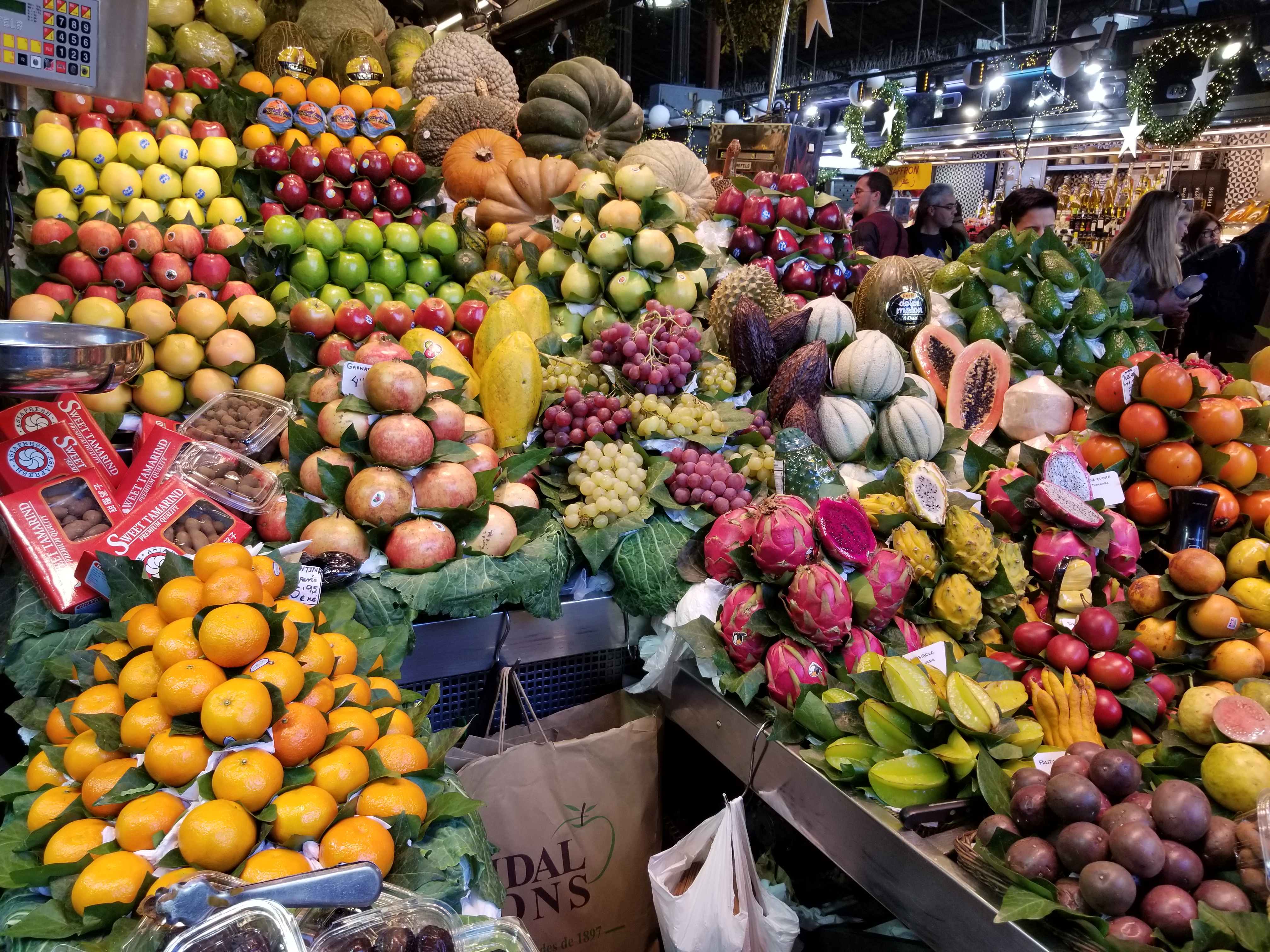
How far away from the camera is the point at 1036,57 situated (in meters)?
12.5

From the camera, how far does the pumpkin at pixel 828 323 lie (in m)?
2.63

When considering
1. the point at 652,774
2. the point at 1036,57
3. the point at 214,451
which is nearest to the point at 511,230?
the point at 214,451

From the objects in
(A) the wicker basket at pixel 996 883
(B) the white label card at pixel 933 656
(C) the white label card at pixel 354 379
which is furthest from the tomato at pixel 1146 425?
(C) the white label card at pixel 354 379

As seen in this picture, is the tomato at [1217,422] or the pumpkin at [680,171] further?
the pumpkin at [680,171]

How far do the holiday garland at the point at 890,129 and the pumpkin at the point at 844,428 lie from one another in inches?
381

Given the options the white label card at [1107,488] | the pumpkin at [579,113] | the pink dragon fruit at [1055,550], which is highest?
the pumpkin at [579,113]

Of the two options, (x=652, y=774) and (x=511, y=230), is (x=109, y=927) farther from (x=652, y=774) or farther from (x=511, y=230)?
(x=511, y=230)

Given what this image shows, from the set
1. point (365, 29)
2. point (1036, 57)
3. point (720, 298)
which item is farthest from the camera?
point (1036, 57)

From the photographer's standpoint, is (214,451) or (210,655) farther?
(214,451)

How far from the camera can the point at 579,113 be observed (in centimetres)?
404

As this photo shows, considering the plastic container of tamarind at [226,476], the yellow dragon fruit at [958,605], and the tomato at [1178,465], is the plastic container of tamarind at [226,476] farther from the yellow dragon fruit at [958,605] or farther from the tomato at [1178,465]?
the tomato at [1178,465]

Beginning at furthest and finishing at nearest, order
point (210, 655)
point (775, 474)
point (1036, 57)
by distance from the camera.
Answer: point (1036, 57)
point (775, 474)
point (210, 655)

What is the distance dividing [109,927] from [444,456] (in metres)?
1.18

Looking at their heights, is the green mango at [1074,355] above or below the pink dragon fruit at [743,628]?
above
